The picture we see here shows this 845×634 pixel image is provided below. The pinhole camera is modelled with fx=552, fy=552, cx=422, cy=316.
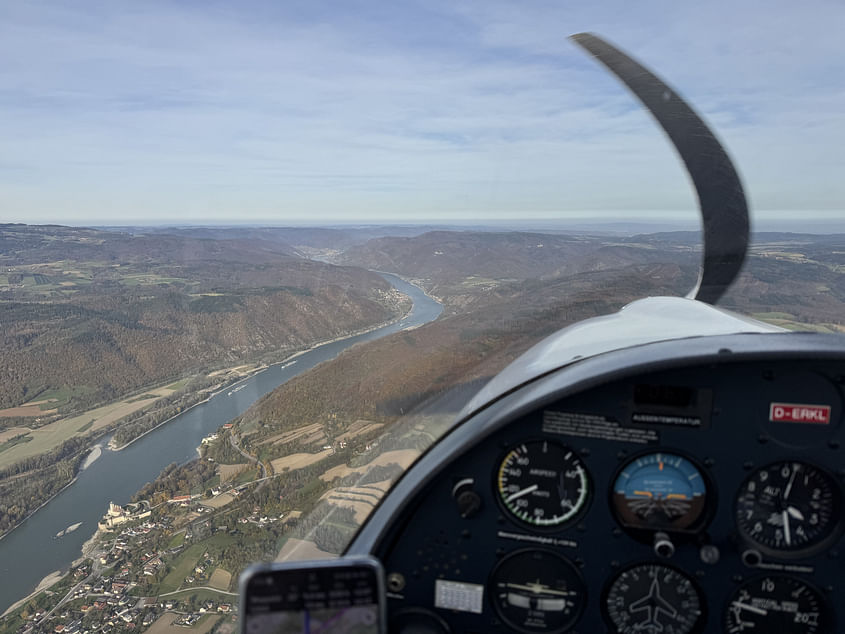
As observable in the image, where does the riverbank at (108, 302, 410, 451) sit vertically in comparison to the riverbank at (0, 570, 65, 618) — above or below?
above

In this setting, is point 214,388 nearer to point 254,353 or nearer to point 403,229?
point 254,353

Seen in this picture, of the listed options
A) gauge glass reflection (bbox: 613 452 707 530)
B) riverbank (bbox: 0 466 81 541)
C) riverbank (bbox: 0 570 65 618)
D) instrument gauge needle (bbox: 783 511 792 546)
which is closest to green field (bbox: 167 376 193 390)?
riverbank (bbox: 0 466 81 541)

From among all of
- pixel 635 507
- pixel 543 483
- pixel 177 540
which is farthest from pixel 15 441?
pixel 635 507

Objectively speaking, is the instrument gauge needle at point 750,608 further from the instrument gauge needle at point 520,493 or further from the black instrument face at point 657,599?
the instrument gauge needle at point 520,493

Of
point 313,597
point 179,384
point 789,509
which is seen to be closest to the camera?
point 313,597

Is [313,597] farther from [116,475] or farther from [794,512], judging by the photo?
[116,475]

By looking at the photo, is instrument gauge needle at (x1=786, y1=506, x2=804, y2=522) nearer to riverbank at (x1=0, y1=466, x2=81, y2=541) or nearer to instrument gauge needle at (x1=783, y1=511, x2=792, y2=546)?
instrument gauge needle at (x1=783, y1=511, x2=792, y2=546)

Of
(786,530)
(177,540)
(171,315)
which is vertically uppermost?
(171,315)
